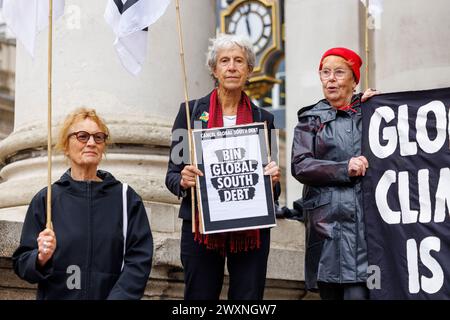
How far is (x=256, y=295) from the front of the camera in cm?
732

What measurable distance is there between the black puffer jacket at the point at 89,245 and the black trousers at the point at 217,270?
0.59 metres

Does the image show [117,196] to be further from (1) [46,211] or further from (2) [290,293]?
(2) [290,293]

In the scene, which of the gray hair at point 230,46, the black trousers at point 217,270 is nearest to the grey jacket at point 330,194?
the black trousers at point 217,270

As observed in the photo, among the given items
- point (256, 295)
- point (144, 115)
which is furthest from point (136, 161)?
point (256, 295)

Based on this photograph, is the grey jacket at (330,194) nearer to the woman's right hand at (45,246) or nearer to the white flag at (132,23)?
the white flag at (132,23)

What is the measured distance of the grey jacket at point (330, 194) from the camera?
293 inches


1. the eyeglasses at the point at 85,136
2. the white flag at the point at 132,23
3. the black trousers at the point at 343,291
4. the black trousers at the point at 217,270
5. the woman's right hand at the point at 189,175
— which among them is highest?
the white flag at the point at 132,23

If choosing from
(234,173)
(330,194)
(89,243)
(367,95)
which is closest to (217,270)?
(234,173)

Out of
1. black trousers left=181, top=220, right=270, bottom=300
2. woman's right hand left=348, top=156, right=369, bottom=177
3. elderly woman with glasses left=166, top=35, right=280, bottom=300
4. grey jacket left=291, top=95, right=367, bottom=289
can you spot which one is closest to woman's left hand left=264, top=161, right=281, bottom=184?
elderly woman with glasses left=166, top=35, right=280, bottom=300

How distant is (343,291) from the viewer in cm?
751

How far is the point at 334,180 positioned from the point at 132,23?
1946 mm

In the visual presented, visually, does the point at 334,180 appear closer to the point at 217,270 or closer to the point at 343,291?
the point at 343,291

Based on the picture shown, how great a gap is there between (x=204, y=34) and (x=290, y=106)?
3.18 metres

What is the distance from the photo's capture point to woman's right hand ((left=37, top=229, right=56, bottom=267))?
21.5 ft
